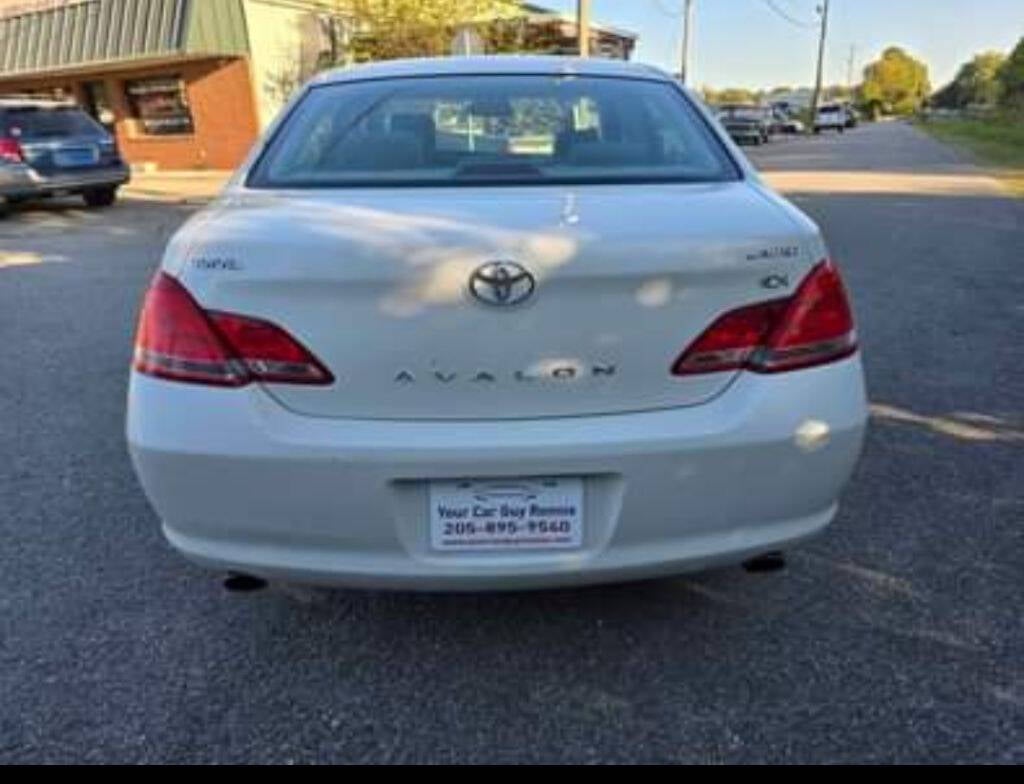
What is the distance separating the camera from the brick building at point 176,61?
72.3 ft

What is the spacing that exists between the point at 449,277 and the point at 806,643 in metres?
1.46

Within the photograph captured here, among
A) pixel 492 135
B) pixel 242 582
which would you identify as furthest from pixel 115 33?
pixel 242 582

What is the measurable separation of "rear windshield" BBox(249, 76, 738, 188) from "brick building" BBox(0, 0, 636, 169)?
20.2 metres

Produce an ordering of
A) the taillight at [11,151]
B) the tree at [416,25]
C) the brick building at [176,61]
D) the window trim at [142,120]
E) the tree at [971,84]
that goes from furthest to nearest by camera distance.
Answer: the tree at [971,84] → the window trim at [142,120] → the tree at [416,25] → the brick building at [176,61] → the taillight at [11,151]

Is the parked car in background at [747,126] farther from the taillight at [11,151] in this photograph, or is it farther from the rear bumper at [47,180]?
the taillight at [11,151]

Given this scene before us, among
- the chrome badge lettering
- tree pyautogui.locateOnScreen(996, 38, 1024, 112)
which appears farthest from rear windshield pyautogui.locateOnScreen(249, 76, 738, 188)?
tree pyautogui.locateOnScreen(996, 38, 1024, 112)

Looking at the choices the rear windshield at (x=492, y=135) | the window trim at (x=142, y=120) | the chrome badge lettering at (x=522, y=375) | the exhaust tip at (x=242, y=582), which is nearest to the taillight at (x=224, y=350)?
the chrome badge lettering at (x=522, y=375)

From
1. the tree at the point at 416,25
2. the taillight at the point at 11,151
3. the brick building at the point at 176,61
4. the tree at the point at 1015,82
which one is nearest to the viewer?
the taillight at the point at 11,151

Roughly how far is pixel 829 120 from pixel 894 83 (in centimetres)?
7430

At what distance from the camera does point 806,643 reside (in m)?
2.77

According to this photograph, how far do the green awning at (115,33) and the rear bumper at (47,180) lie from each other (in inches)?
279

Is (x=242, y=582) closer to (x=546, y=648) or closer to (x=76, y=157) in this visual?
(x=546, y=648)

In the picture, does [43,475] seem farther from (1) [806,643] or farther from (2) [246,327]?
(1) [806,643]

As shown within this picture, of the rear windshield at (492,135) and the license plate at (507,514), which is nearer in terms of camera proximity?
the license plate at (507,514)
